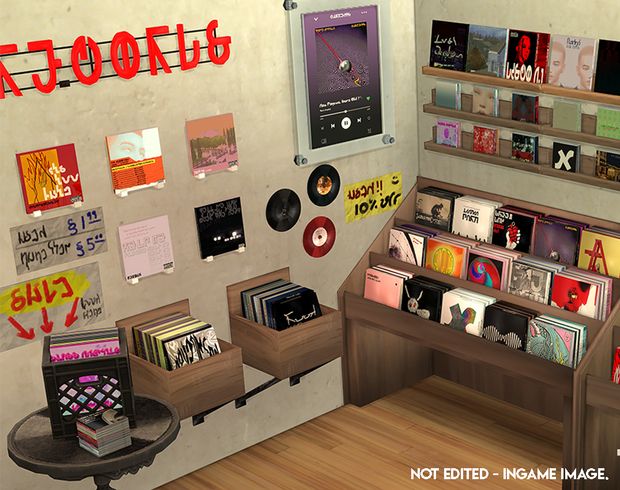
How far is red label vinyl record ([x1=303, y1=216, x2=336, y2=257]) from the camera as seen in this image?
4.85 metres

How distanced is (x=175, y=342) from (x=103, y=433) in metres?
0.76

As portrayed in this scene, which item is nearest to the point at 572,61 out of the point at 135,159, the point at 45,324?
the point at 135,159

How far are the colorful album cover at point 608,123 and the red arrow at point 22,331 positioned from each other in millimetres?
2490

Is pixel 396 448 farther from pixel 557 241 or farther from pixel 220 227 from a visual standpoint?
pixel 220 227

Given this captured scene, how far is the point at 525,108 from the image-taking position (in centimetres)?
456

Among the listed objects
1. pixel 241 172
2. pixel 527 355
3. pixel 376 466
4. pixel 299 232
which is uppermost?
pixel 241 172

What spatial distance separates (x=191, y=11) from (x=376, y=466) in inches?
85.7

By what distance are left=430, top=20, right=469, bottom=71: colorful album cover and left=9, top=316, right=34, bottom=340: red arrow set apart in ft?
7.51

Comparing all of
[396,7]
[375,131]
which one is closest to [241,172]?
[375,131]

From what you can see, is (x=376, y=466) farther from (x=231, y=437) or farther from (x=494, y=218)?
(x=494, y=218)

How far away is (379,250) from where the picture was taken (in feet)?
17.0

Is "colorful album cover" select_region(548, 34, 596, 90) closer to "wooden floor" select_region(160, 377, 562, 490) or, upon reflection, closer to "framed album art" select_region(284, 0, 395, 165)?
"framed album art" select_region(284, 0, 395, 165)

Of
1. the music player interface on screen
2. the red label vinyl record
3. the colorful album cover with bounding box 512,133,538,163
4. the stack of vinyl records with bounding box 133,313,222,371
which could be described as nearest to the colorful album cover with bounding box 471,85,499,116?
the colorful album cover with bounding box 512,133,538,163

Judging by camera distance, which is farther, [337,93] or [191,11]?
[337,93]
